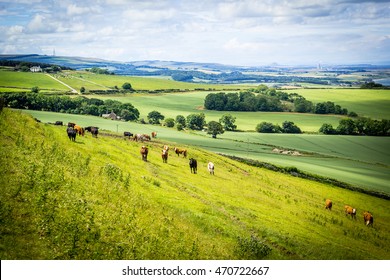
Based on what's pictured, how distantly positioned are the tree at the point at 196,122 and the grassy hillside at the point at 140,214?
7266 centimetres

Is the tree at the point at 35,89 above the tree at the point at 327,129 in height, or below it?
above

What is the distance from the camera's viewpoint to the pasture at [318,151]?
60.7m

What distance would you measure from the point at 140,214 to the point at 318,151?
209ft

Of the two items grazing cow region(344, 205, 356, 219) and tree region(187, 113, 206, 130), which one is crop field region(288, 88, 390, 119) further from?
grazing cow region(344, 205, 356, 219)

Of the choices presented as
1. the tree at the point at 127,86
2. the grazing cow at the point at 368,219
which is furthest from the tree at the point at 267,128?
the grazing cow at the point at 368,219

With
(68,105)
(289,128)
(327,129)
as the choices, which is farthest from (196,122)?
(68,105)

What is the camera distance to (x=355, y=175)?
197ft

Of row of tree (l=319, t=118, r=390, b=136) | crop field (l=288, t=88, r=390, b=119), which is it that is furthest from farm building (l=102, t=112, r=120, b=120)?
crop field (l=288, t=88, r=390, b=119)

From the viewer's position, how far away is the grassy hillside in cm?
1577

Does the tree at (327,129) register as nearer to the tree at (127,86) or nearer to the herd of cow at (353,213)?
the herd of cow at (353,213)

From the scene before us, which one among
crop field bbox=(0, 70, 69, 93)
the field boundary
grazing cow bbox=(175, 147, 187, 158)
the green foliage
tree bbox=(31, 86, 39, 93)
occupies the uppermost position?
crop field bbox=(0, 70, 69, 93)

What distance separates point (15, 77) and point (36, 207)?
185 feet

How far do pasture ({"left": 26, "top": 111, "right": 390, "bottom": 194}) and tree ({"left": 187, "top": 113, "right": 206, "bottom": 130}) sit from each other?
20.8 metres

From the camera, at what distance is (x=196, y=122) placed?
→ 113 m
